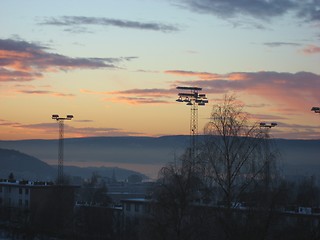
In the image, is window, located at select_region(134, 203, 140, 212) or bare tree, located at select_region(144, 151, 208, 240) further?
window, located at select_region(134, 203, 140, 212)

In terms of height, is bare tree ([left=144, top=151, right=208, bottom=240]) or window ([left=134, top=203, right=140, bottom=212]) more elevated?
bare tree ([left=144, top=151, right=208, bottom=240])

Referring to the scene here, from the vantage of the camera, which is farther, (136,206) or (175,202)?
(136,206)

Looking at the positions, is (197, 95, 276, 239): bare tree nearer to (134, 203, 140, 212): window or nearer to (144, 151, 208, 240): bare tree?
(144, 151, 208, 240): bare tree

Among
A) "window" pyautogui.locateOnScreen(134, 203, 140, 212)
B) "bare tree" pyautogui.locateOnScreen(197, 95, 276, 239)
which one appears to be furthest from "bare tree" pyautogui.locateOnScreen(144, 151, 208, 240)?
"window" pyautogui.locateOnScreen(134, 203, 140, 212)

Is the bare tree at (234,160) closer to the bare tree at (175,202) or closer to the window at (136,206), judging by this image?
the bare tree at (175,202)

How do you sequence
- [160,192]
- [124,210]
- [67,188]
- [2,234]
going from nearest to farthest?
[160,192] → [2,234] → [124,210] → [67,188]

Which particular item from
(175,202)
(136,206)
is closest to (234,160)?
(175,202)

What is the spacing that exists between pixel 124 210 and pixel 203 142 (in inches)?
1942

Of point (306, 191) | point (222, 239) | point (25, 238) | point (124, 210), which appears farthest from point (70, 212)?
point (222, 239)

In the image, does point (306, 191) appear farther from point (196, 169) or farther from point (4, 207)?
point (196, 169)

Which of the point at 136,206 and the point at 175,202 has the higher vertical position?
the point at 175,202

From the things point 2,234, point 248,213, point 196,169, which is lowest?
point 2,234

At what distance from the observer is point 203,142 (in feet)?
138

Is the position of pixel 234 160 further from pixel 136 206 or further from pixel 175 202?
pixel 136 206
